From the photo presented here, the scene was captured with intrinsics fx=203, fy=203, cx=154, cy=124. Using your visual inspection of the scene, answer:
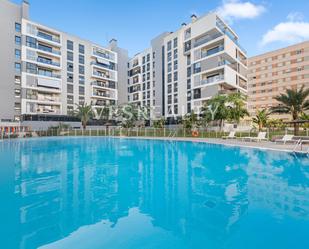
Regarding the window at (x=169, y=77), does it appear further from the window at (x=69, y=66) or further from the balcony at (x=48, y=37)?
the balcony at (x=48, y=37)

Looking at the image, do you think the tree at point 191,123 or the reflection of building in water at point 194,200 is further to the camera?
the tree at point 191,123

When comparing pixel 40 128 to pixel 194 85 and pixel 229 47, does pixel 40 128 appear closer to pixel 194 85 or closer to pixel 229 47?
pixel 194 85

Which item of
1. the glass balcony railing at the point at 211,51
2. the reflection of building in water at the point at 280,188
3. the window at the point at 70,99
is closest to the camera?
the reflection of building in water at the point at 280,188

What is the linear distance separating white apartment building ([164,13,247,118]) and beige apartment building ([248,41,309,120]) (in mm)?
24310

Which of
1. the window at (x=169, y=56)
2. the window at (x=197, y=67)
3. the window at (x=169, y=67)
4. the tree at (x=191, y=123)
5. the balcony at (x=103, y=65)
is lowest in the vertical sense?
the tree at (x=191, y=123)

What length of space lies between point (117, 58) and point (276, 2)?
5098 centimetres

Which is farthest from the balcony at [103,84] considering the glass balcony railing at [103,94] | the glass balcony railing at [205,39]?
the glass balcony railing at [205,39]

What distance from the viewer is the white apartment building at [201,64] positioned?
38.1 metres

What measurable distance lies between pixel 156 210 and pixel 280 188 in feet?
16.0

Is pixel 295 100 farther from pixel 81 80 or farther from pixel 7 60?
pixel 7 60

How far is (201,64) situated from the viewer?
4112cm

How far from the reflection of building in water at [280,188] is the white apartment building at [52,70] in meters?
42.5

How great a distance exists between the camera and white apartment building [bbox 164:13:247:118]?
3812cm

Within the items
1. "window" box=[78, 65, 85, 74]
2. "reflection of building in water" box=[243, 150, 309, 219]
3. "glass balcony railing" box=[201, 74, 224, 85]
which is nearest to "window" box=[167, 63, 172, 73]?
"glass balcony railing" box=[201, 74, 224, 85]
